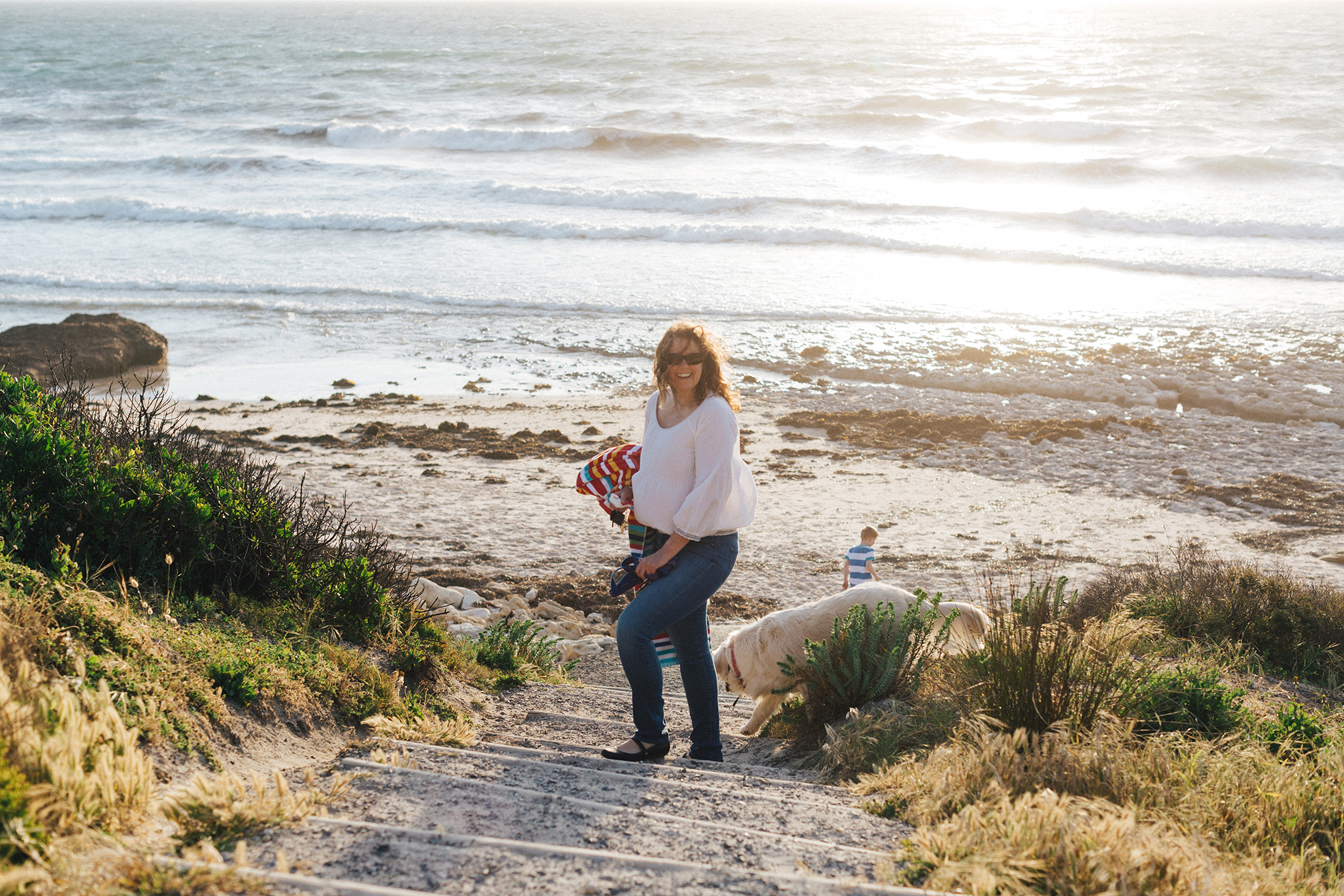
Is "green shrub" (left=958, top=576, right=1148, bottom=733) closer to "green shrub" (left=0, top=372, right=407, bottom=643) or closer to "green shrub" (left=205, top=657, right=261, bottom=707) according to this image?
"green shrub" (left=205, top=657, right=261, bottom=707)

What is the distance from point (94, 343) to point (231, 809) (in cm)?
1557

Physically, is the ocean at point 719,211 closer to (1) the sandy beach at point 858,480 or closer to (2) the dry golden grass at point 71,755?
(1) the sandy beach at point 858,480

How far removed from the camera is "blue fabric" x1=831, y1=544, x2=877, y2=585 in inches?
297

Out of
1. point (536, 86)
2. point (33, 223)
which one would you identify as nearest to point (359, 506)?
point (33, 223)

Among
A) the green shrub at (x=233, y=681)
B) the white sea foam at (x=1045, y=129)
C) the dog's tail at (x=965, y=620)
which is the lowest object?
the dog's tail at (x=965, y=620)

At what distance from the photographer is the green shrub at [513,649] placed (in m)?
5.62

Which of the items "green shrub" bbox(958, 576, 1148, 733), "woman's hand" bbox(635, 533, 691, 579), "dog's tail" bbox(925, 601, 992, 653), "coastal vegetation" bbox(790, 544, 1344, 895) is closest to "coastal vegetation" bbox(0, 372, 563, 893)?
"woman's hand" bbox(635, 533, 691, 579)

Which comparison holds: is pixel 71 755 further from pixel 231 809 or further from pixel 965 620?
pixel 965 620

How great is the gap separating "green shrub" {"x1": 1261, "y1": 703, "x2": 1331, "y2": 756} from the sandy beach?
12.0 feet

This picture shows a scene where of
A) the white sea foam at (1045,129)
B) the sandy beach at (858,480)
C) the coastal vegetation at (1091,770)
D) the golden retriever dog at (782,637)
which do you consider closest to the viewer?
the coastal vegetation at (1091,770)

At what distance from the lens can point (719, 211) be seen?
3022 cm

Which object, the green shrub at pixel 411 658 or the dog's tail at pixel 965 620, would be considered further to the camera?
the dog's tail at pixel 965 620

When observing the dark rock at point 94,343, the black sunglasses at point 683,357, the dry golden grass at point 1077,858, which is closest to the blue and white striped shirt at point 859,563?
the black sunglasses at point 683,357

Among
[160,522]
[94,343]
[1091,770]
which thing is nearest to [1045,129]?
[94,343]
